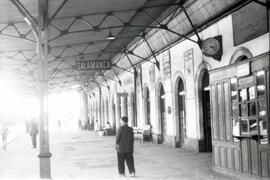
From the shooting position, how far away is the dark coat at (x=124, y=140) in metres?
10.2

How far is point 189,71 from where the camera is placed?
16.1 m

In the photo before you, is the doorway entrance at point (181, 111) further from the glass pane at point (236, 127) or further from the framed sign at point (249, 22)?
the glass pane at point (236, 127)

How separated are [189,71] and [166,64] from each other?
10.3 ft

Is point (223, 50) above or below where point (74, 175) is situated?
above

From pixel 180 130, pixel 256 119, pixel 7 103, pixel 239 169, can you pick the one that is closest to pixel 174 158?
pixel 180 130

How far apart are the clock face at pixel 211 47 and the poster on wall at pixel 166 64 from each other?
17.7 ft

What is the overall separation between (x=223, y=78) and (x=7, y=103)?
164ft

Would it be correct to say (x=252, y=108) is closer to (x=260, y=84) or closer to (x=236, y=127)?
(x=260, y=84)

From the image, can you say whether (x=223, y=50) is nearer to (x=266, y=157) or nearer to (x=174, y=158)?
(x=174, y=158)

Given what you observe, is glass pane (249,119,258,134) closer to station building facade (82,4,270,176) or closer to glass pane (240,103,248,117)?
station building facade (82,4,270,176)

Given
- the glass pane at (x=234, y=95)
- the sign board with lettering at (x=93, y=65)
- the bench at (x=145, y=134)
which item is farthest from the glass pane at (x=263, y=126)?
the bench at (x=145, y=134)

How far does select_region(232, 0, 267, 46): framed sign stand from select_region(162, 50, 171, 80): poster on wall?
6.57 m

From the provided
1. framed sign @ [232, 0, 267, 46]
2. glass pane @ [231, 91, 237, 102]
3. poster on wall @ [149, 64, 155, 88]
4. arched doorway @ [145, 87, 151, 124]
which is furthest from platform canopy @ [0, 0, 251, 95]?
glass pane @ [231, 91, 237, 102]

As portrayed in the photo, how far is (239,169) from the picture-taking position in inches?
349
